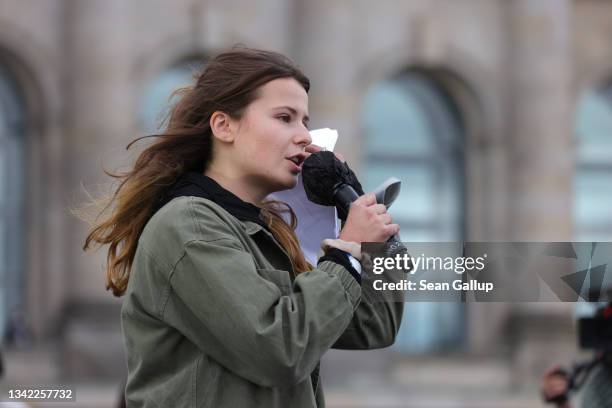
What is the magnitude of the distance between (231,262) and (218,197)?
1.03 ft

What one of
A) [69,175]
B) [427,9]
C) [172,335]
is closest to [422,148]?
[427,9]

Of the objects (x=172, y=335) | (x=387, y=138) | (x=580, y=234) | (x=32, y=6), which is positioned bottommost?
(x=172, y=335)

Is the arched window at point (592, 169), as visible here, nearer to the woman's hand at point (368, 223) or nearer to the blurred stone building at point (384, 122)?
the blurred stone building at point (384, 122)

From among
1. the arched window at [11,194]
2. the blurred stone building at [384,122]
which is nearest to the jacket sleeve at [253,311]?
the blurred stone building at [384,122]

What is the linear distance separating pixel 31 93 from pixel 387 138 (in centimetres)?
687

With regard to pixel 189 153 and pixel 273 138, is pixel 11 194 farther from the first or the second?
pixel 273 138

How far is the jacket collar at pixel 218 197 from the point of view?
3.32 meters

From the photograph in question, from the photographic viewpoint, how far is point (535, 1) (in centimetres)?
2541

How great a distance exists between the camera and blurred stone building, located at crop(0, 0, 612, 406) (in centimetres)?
2256

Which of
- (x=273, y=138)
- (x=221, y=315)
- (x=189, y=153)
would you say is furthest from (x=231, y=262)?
(x=189, y=153)

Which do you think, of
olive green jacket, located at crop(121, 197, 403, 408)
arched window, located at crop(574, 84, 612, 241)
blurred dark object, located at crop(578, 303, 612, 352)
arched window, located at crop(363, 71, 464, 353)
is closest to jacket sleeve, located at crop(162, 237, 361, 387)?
olive green jacket, located at crop(121, 197, 403, 408)

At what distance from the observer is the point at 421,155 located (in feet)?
85.9

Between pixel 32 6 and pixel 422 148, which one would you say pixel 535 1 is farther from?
pixel 32 6

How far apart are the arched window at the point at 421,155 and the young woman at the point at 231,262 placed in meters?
22.2
